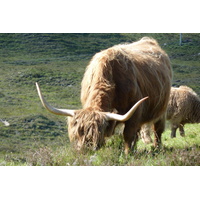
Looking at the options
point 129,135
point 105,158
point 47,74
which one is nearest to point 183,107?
point 47,74

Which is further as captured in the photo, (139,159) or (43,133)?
(43,133)

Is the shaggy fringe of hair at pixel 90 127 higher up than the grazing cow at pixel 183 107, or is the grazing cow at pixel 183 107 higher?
the shaggy fringe of hair at pixel 90 127

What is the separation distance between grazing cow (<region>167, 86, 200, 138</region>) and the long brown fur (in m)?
5.36

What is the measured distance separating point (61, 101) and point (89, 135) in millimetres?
9001

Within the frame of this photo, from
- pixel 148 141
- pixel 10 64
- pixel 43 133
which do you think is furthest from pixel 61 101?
pixel 148 141

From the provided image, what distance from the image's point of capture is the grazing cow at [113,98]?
15.3ft

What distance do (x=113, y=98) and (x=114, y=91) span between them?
0.32ft

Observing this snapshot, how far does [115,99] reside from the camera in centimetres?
523

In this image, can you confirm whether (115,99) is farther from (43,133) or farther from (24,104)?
(24,104)

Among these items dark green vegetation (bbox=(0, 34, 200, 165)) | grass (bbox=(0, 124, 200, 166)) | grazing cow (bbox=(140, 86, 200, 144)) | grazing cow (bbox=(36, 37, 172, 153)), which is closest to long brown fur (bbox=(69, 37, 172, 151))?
grazing cow (bbox=(36, 37, 172, 153))

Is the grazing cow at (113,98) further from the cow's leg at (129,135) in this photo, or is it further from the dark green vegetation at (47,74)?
the dark green vegetation at (47,74)

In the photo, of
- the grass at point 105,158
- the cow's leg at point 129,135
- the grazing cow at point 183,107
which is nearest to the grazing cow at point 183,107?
the grazing cow at point 183,107

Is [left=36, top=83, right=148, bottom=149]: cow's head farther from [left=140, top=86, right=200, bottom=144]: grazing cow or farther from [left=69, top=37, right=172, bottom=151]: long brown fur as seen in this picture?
[left=140, top=86, right=200, bottom=144]: grazing cow

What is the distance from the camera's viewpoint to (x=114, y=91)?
5.16m
